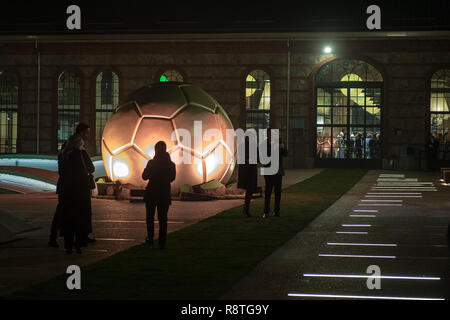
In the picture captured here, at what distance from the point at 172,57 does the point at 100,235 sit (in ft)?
97.0

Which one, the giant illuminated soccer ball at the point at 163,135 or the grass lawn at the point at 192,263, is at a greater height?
the giant illuminated soccer ball at the point at 163,135

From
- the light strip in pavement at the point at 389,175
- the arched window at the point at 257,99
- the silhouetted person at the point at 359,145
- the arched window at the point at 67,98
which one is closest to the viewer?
the light strip in pavement at the point at 389,175

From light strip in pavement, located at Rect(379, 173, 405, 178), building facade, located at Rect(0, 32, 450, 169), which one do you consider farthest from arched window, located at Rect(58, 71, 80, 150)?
light strip in pavement, located at Rect(379, 173, 405, 178)

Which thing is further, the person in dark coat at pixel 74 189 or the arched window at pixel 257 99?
the arched window at pixel 257 99

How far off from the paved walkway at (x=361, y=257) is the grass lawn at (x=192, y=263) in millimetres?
305

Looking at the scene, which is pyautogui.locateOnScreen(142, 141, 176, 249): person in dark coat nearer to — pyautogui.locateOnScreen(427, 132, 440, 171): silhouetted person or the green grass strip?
the green grass strip

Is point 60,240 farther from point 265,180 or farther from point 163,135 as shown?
point 163,135

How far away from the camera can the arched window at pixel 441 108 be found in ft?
136

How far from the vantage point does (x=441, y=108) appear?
41.5 metres

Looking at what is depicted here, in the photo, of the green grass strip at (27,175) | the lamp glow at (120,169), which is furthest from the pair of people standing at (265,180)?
the green grass strip at (27,175)

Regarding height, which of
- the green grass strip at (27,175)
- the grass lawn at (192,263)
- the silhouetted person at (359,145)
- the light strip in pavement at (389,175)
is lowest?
the grass lawn at (192,263)

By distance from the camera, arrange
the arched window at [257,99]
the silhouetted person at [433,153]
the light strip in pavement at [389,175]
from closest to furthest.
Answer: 1. the light strip in pavement at [389,175]
2. the silhouetted person at [433,153]
3. the arched window at [257,99]

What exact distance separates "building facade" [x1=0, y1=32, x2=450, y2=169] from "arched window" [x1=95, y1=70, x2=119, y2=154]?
0.05m

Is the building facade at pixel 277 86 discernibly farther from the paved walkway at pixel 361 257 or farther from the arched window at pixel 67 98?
the paved walkway at pixel 361 257
